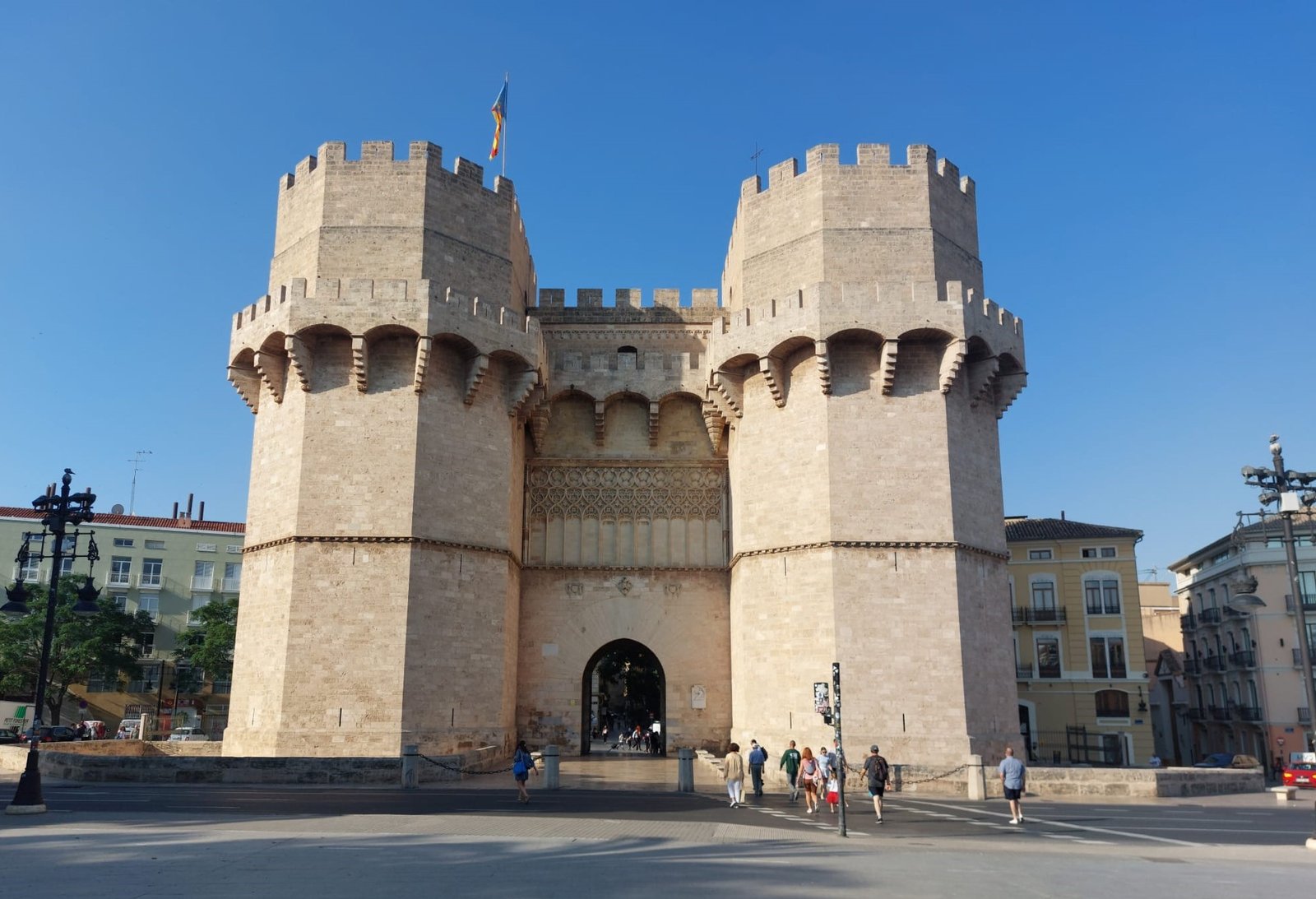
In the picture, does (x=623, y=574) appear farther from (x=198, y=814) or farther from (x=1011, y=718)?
(x=198, y=814)

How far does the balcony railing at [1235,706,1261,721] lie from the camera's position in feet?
122

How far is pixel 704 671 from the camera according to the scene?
2609 cm

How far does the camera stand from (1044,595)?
3556 cm

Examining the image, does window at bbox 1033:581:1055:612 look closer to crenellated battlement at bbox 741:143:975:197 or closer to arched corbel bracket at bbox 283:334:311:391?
crenellated battlement at bbox 741:143:975:197

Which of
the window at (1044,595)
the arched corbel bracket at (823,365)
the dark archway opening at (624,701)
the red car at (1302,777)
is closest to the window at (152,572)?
the dark archway opening at (624,701)

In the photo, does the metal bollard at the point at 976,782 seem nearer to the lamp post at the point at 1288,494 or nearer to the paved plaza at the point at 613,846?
the paved plaza at the point at 613,846

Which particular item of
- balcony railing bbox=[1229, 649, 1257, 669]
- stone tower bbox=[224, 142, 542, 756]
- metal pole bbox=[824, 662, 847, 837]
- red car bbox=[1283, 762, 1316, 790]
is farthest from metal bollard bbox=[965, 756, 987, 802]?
balcony railing bbox=[1229, 649, 1257, 669]

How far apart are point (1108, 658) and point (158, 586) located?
43.1m

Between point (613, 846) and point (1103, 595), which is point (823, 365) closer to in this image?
point (613, 846)

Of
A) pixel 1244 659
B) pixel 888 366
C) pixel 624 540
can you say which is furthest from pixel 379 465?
pixel 1244 659

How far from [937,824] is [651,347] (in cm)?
1658

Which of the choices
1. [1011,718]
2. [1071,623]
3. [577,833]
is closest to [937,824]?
[577,833]

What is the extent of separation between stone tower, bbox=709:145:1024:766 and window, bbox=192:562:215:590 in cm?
3475

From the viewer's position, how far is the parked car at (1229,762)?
3015cm
